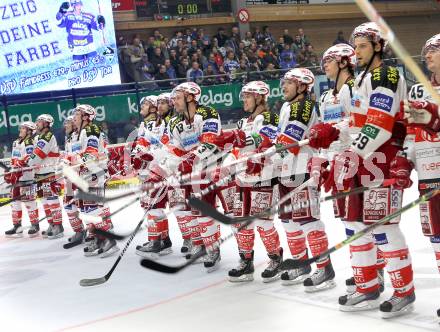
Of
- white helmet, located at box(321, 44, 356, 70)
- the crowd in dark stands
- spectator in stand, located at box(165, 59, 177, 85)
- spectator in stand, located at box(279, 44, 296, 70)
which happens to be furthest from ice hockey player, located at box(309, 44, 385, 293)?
spectator in stand, located at box(279, 44, 296, 70)

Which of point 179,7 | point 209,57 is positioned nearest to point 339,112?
point 209,57

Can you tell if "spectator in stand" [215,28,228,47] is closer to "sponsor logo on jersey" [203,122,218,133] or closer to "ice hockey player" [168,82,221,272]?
"ice hockey player" [168,82,221,272]

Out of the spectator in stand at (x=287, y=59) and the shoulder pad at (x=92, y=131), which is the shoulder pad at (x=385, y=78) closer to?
the shoulder pad at (x=92, y=131)

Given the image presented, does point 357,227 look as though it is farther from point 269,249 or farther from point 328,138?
point 269,249

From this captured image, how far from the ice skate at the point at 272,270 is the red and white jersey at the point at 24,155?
162 inches

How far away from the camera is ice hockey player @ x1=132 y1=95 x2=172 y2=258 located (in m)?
7.06

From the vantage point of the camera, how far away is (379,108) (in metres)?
3.98

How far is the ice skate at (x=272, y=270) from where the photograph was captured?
5.57 metres

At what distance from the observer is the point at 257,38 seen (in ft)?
55.8

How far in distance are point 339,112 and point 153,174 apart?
2.77 meters

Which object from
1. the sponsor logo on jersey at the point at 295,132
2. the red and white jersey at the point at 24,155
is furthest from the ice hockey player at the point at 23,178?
the sponsor logo on jersey at the point at 295,132

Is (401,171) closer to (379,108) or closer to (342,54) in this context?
(379,108)

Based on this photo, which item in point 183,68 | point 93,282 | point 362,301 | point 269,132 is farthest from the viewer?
point 183,68

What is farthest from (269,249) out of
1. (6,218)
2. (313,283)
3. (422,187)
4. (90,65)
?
(90,65)
